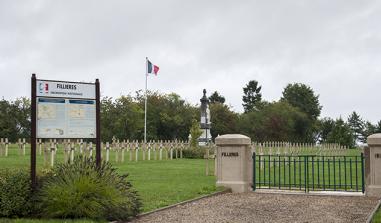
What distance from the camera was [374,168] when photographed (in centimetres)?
1318

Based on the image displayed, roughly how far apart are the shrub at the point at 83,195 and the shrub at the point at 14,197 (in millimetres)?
279

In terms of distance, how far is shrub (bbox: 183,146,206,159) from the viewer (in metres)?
35.9

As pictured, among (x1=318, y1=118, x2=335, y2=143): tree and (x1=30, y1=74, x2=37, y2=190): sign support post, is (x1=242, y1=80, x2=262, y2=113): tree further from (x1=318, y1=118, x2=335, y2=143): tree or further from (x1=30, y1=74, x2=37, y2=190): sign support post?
(x1=30, y1=74, x2=37, y2=190): sign support post

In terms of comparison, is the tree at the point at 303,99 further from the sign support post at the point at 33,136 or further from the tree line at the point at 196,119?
the sign support post at the point at 33,136

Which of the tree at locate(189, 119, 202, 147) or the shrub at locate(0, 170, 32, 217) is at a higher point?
the tree at locate(189, 119, 202, 147)

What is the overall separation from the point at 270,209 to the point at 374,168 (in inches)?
159

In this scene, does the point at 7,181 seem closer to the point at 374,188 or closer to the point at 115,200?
the point at 115,200

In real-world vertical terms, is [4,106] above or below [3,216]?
above

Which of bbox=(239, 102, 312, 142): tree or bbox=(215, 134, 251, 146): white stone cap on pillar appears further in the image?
bbox=(239, 102, 312, 142): tree

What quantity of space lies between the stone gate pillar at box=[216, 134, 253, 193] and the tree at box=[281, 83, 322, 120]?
252 feet

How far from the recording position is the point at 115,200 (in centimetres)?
883

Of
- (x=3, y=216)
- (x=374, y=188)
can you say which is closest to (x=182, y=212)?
(x=3, y=216)

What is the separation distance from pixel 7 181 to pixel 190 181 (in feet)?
27.1

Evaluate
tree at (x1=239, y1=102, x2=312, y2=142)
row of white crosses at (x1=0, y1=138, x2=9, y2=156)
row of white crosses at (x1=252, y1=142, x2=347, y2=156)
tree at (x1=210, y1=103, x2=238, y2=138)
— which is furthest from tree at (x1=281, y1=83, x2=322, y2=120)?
row of white crosses at (x1=0, y1=138, x2=9, y2=156)
